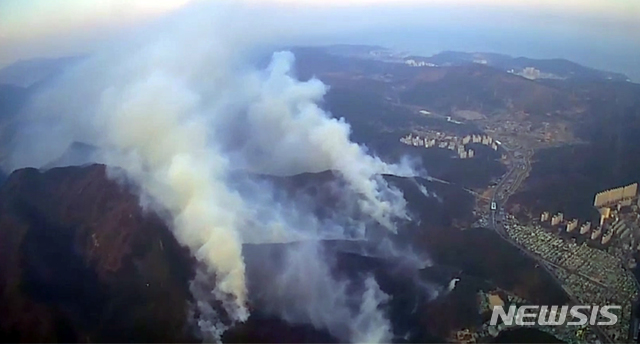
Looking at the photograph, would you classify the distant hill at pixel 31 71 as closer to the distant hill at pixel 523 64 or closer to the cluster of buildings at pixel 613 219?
the distant hill at pixel 523 64

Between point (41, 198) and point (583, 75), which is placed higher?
point (583, 75)

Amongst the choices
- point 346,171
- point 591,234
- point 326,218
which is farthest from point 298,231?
point 591,234

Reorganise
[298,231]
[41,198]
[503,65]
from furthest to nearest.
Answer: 1. [503,65]
2. [298,231]
3. [41,198]

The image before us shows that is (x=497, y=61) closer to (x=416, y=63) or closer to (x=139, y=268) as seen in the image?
(x=416, y=63)

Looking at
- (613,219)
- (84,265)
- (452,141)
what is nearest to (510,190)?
(452,141)

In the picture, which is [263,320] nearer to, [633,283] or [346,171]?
[346,171]

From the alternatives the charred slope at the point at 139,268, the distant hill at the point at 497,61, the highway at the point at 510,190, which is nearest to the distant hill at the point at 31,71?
the charred slope at the point at 139,268
